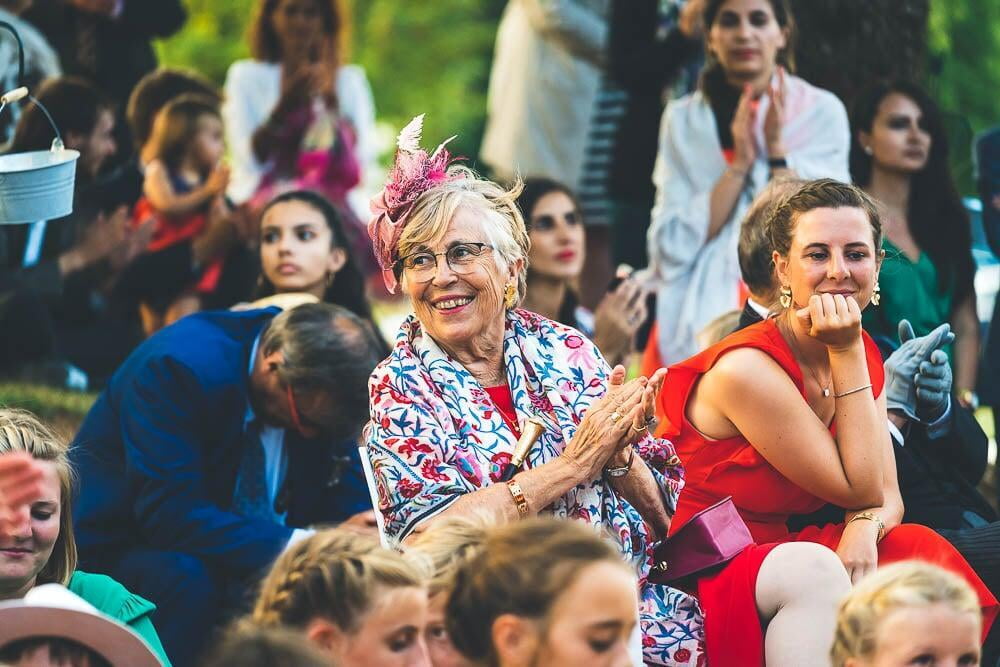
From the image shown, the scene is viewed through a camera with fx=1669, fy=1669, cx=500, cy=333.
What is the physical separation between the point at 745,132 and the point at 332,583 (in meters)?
3.64

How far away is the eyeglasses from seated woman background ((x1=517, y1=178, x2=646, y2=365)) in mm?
1972

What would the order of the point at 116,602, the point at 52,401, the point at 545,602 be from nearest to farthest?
the point at 545,602 → the point at 116,602 → the point at 52,401

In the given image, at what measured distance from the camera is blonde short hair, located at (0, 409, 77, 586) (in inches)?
152

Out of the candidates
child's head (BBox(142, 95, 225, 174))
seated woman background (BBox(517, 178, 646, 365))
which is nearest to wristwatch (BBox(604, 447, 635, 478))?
seated woman background (BBox(517, 178, 646, 365))

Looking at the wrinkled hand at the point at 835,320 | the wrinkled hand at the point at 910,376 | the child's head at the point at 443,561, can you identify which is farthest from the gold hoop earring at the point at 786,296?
the child's head at the point at 443,561

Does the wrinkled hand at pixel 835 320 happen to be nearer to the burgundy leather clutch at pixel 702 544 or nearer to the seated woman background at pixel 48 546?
the burgundy leather clutch at pixel 702 544

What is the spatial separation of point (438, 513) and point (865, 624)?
1049 millimetres

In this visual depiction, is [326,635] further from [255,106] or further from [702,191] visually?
[255,106]

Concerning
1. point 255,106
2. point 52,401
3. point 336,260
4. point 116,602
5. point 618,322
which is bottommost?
point 52,401

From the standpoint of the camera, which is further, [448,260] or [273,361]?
[273,361]

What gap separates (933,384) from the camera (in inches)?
188

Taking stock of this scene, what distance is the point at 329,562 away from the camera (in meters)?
3.22

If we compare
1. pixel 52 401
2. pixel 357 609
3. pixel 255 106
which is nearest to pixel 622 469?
pixel 357 609

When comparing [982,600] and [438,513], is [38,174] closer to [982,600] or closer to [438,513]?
[438,513]
